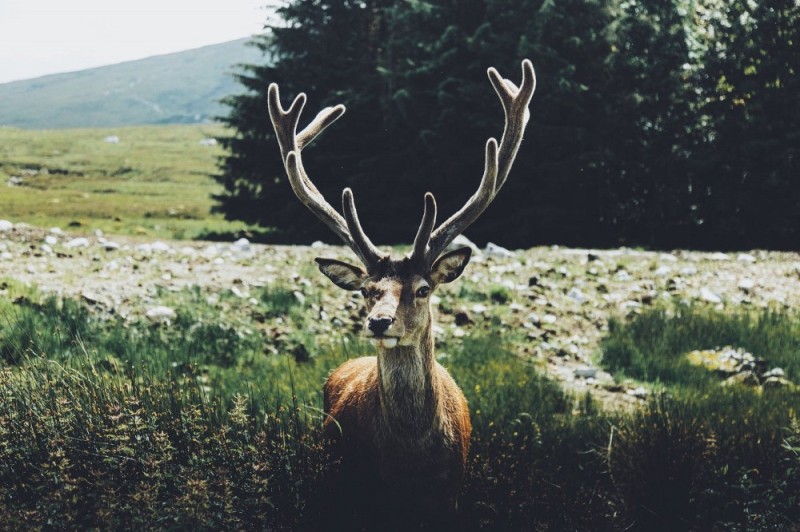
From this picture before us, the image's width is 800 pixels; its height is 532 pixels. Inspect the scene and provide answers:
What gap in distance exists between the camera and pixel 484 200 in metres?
4.75

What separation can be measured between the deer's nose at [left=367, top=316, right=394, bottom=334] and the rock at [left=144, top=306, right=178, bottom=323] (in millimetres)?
4757

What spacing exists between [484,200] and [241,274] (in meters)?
6.75

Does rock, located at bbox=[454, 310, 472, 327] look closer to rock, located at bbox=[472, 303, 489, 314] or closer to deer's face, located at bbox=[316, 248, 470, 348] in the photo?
rock, located at bbox=[472, 303, 489, 314]

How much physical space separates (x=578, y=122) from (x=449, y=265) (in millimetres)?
14858

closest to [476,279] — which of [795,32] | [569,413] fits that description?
[569,413]

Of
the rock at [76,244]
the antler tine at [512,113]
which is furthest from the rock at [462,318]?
the rock at [76,244]

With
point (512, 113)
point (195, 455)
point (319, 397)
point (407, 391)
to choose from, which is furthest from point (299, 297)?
point (407, 391)

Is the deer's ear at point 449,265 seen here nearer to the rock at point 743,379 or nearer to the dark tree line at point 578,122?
the rock at point 743,379

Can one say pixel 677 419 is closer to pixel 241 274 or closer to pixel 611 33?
pixel 241 274

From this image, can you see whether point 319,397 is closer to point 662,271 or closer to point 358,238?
point 358,238

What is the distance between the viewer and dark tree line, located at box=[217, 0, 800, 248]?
17781mm

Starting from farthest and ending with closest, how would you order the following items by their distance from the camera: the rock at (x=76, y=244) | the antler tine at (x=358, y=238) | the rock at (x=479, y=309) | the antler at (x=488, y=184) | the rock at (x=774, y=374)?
the rock at (x=76, y=244), the rock at (x=479, y=309), the rock at (x=774, y=374), the antler tine at (x=358, y=238), the antler at (x=488, y=184)

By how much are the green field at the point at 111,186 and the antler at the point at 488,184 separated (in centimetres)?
1610

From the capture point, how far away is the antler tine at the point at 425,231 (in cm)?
425
